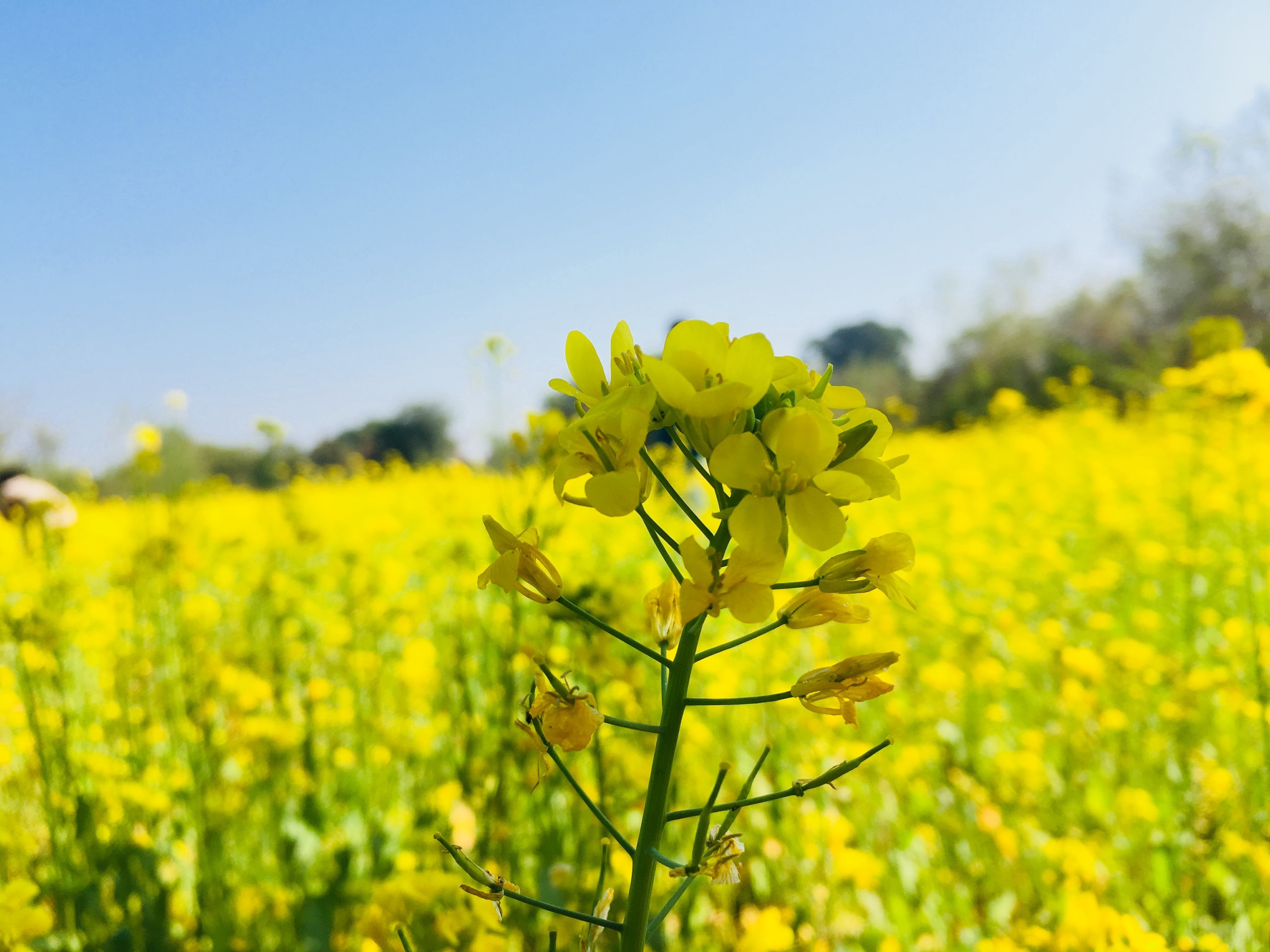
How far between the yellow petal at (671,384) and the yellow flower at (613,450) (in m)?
0.02

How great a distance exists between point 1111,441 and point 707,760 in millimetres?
7255

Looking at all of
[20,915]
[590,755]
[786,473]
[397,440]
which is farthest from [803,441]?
[397,440]

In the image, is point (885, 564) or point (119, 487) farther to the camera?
point (119, 487)

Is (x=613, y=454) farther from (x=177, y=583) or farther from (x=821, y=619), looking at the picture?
(x=177, y=583)

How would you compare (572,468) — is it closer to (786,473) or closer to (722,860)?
(786,473)

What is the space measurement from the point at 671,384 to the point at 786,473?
127 millimetres

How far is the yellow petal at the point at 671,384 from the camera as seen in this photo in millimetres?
→ 627

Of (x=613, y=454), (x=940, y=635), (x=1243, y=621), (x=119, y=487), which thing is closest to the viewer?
(x=613, y=454)

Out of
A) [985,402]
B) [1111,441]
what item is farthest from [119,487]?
[985,402]

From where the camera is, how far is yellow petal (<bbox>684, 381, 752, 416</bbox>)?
0.62m

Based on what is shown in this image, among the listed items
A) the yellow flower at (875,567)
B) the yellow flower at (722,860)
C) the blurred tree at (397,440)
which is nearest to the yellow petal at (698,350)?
the yellow flower at (875,567)

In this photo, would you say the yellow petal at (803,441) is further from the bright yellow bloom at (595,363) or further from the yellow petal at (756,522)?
the bright yellow bloom at (595,363)

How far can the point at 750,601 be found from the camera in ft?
2.04

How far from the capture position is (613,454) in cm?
69
